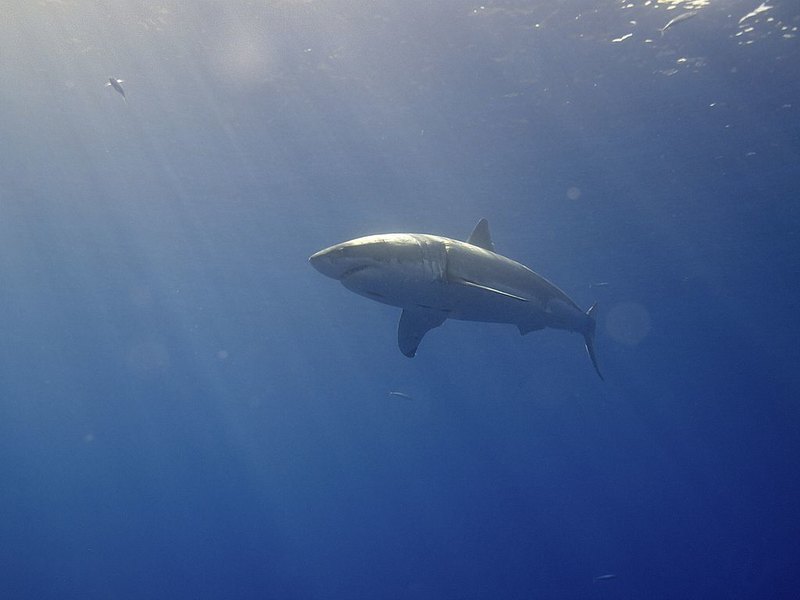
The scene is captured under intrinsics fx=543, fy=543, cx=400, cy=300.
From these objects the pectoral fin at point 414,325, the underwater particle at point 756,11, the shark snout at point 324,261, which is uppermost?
the underwater particle at point 756,11

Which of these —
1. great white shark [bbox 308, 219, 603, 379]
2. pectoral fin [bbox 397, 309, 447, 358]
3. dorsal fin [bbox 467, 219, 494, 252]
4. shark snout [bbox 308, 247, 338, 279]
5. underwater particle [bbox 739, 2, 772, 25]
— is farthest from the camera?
underwater particle [bbox 739, 2, 772, 25]

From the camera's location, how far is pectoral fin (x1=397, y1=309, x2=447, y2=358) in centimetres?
637

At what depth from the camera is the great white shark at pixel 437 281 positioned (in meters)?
4.50

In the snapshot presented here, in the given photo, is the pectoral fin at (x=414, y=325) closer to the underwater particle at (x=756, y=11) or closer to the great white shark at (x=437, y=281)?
the great white shark at (x=437, y=281)

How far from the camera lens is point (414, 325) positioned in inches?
262

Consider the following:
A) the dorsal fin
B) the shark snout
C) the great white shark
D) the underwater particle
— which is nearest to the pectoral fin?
the great white shark

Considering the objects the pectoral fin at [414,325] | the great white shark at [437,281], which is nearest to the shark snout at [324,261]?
the great white shark at [437,281]

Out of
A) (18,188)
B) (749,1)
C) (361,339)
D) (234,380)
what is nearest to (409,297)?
(749,1)

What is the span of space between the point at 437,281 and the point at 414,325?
5.15 ft

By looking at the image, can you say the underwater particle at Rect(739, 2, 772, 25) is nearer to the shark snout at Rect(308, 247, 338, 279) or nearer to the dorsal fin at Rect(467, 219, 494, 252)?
the dorsal fin at Rect(467, 219, 494, 252)

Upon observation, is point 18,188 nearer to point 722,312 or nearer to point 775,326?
point 722,312

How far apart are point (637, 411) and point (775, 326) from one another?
3569 centimetres

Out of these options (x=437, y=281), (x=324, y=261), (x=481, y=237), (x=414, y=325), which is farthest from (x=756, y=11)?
(x=324, y=261)

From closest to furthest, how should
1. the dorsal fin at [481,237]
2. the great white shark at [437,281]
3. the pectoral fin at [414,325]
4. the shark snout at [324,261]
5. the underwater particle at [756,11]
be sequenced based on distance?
the shark snout at [324,261], the great white shark at [437,281], the pectoral fin at [414,325], the dorsal fin at [481,237], the underwater particle at [756,11]
